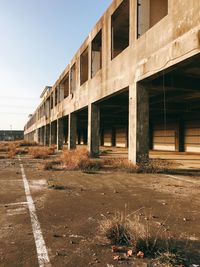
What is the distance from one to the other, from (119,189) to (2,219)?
359 cm

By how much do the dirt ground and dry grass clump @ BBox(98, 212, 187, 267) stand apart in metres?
0.13

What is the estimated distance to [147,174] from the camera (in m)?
10.3

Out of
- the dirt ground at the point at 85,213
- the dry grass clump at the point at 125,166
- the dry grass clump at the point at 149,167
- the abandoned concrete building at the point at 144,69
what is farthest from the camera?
the dry grass clump at the point at 125,166

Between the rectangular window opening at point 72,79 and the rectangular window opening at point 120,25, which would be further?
the rectangular window opening at point 72,79

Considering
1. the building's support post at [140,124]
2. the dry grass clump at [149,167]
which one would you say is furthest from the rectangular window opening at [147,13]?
the dry grass clump at [149,167]

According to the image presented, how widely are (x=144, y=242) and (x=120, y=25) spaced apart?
49.8 feet

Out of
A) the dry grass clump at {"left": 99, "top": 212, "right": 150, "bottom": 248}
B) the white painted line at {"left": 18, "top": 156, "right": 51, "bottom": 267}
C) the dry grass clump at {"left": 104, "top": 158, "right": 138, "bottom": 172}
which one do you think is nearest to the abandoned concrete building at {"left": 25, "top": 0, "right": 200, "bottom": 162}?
the dry grass clump at {"left": 104, "top": 158, "right": 138, "bottom": 172}

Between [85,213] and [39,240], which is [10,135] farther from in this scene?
[39,240]

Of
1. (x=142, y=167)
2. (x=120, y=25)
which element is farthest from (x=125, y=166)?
(x=120, y=25)

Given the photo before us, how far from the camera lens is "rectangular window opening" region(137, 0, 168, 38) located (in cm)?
1124

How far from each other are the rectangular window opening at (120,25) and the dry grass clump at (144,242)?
1168 cm

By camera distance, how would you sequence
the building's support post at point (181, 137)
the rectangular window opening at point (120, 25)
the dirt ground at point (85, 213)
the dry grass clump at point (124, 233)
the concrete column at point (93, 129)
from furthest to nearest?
the building's support post at point (181, 137)
the concrete column at point (93, 129)
the rectangular window opening at point (120, 25)
the dry grass clump at point (124, 233)
the dirt ground at point (85, 213)

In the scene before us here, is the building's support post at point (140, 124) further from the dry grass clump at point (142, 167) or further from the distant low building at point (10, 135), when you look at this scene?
the distant low building at point (10, 135)

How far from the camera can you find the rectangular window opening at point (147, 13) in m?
11.2
